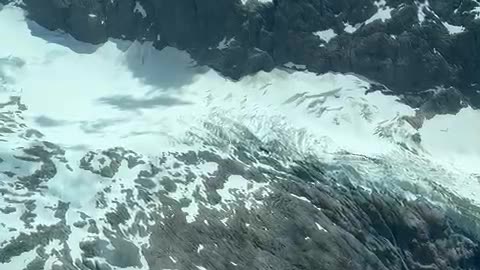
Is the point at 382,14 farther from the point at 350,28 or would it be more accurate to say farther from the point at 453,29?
the point at 453,29

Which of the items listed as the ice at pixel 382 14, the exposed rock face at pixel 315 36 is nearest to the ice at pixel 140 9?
the exposed rock face at pixel 315 36

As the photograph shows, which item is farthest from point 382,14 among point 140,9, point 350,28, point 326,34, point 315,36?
point 140,9

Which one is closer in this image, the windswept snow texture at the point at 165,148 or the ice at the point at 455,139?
the windswept snow texture at the point at 165,148

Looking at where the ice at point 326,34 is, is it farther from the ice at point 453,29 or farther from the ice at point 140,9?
the ice at point 140,9

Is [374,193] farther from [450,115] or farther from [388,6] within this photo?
[388,6]

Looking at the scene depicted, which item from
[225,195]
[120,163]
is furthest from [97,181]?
[225,195]

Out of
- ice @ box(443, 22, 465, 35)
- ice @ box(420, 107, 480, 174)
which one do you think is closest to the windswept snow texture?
ice @ box(420, 107, 480, 174)

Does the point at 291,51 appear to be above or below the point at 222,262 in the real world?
above
